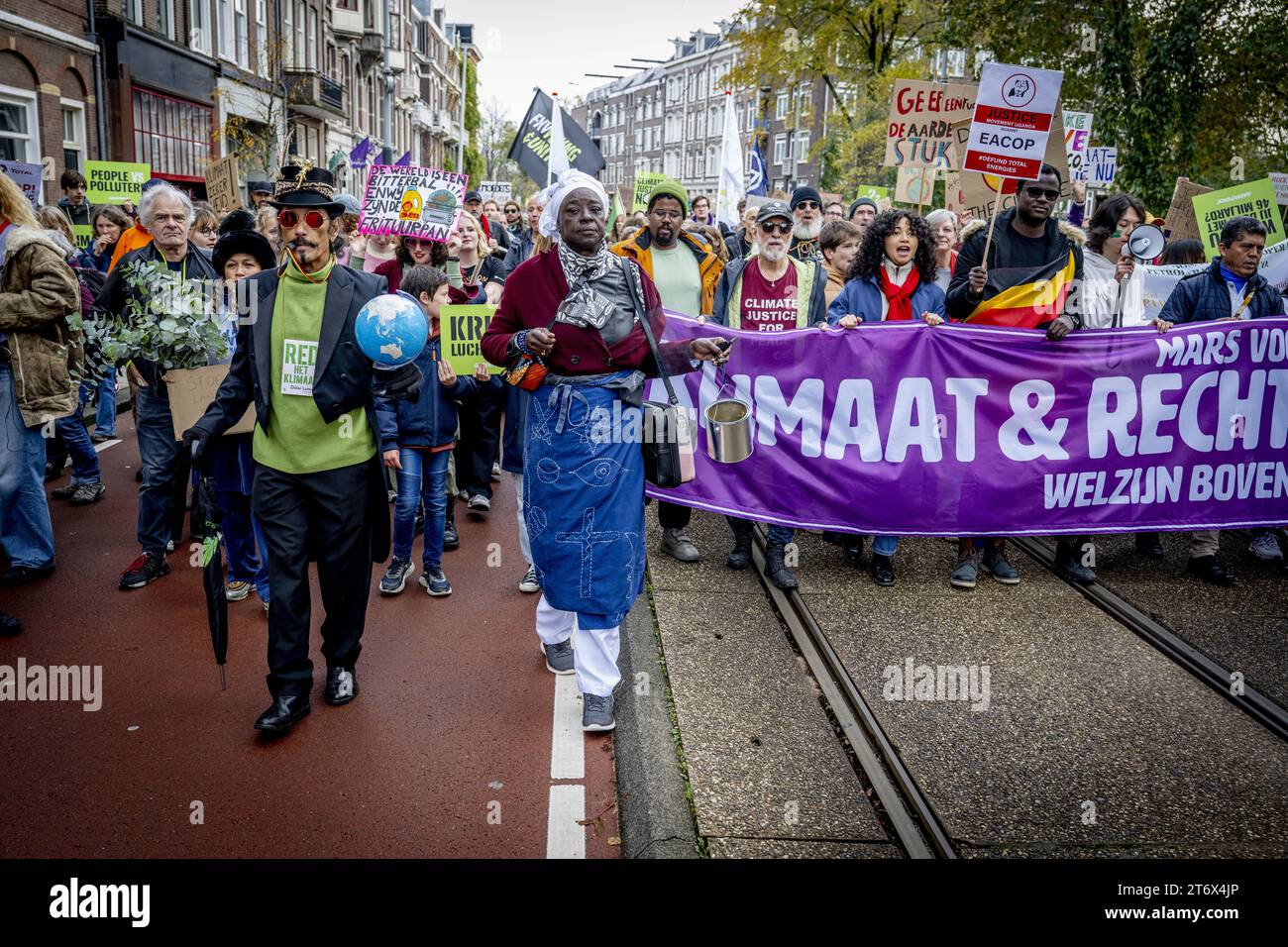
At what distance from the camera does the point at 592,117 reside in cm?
12031

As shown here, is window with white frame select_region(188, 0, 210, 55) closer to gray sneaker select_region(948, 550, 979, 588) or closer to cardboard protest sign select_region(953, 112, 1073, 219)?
cardboard protest sign select_region(953, 112, 1073, 219)

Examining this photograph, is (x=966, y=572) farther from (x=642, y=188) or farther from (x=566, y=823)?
(x=642, y=188)

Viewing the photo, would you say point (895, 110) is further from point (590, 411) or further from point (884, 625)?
point (590, 411)

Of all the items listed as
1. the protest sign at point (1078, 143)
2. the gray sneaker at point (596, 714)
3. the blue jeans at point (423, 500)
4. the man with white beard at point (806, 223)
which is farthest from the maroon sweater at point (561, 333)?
the protest sign at point (1078, 143)

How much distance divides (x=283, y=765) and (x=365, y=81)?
168 ft

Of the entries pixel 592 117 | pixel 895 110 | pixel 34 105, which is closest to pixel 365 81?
pixel 34 105

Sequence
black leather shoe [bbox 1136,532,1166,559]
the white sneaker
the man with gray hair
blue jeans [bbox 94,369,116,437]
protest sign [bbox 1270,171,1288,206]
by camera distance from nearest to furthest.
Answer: the man with gray hair < the white sneaker < black leather shoe [bbox 1136,532,1166,559] < protest sign [bbox 1270,171,1288,206] < blue jeans [bbox 94,369,116,437]

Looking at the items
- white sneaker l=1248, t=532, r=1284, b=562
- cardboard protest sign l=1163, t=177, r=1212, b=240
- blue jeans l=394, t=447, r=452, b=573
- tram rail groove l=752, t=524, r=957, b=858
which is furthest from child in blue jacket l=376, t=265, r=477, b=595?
cardboard protest sign l=1163, t=177, r=1212, b=240

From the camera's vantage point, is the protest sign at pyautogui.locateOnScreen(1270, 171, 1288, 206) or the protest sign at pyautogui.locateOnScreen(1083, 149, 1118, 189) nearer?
the protest sign at pyautogui.locateOnScreen(1270, 171, 1288, 206)

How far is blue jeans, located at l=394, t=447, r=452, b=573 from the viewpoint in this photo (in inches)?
249

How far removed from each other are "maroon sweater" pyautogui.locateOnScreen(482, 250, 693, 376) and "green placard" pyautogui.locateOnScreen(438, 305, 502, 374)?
1.96 meters

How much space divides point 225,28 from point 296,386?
28210 millimetres

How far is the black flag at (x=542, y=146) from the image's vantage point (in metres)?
9.58

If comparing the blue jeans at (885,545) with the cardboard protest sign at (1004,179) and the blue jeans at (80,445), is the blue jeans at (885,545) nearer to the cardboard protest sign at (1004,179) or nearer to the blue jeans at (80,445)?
the cardboard protest sign at (1004,179)
